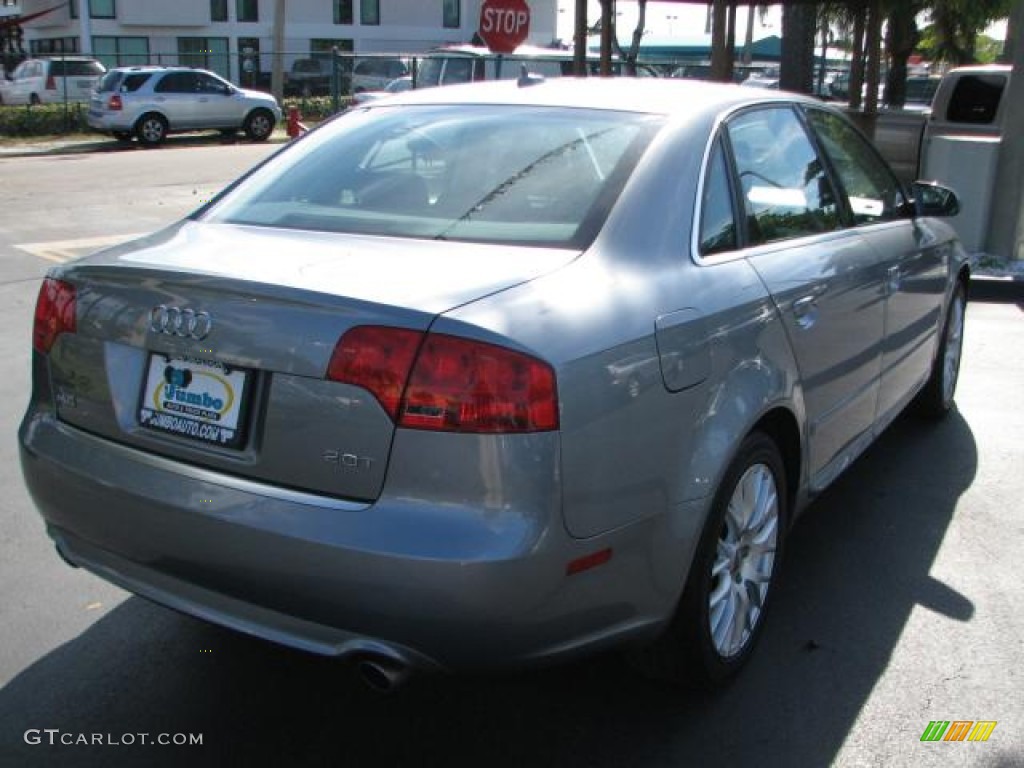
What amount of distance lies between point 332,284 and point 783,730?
1770 millimetres

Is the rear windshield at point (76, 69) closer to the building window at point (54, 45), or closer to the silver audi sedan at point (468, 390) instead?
the building window at point (54, 45)

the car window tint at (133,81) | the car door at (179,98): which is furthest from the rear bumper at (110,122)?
the car door at (179,98)

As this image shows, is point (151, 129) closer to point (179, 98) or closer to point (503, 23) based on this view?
point (179, 98)

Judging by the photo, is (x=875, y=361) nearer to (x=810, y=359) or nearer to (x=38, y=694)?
(x=810, y=359)

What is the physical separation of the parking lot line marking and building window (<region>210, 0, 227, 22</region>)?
37035 millimetres

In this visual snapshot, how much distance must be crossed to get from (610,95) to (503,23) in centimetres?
867

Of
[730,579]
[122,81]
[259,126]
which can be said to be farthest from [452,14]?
[730,579]

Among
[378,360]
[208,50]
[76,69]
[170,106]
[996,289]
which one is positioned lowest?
[996,289]

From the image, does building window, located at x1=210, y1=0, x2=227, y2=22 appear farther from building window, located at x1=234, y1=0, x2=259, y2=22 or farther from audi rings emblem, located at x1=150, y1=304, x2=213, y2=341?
audi rings emblem, located at x1=150, y1=304, x2=213, y2=341

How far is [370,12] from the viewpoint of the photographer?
49.0 m

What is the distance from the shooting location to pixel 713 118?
340 cm

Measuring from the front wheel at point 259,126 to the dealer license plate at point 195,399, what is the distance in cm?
2419

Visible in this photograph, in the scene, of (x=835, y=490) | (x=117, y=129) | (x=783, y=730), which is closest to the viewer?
(x=783, y=730)

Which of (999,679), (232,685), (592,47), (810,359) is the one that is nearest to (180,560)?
(232,685)
